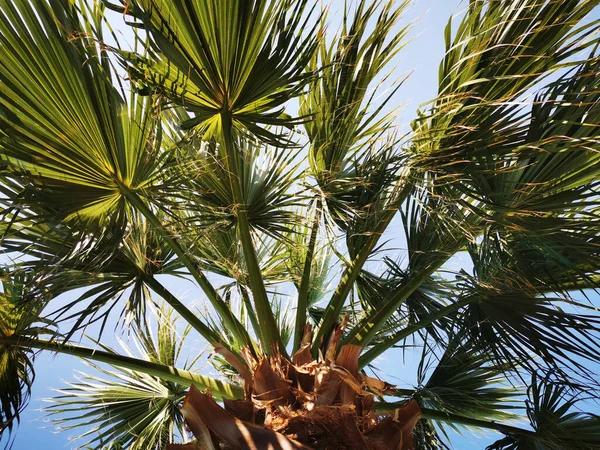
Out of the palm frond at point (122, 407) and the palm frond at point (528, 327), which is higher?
the palm frond at point (528, 327)

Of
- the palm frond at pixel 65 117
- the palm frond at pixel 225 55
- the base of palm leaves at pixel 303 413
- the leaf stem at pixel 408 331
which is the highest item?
the palm frond at pixel 225 55

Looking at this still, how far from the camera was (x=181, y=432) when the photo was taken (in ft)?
10.6

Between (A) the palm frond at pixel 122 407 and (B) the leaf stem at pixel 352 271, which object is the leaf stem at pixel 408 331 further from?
(A) the palm frond at pixel 122 407

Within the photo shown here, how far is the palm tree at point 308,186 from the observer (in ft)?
4.86

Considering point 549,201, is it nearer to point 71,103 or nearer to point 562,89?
point 562,89

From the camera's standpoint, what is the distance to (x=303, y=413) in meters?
1.12

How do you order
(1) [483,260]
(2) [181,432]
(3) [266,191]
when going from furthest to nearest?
(2) [181,432]
(3) [266,191]
(1) [483,260]

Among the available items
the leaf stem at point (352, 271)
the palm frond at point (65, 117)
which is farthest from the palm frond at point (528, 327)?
Answer: the palm frond at point (65, 117)

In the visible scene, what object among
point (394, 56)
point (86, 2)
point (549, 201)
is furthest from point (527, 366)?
point (86, 2)

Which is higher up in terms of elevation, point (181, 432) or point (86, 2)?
point (86, 2)

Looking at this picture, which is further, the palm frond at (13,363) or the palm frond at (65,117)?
the palm frond at (13,363)

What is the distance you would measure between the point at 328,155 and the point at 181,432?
86.3 inches

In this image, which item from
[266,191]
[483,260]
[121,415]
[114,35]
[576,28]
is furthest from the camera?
[121,415]

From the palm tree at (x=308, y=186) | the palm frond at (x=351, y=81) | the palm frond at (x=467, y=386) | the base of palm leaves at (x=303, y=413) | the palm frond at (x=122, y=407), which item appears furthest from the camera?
the palm frond at (x=122, y=407)
